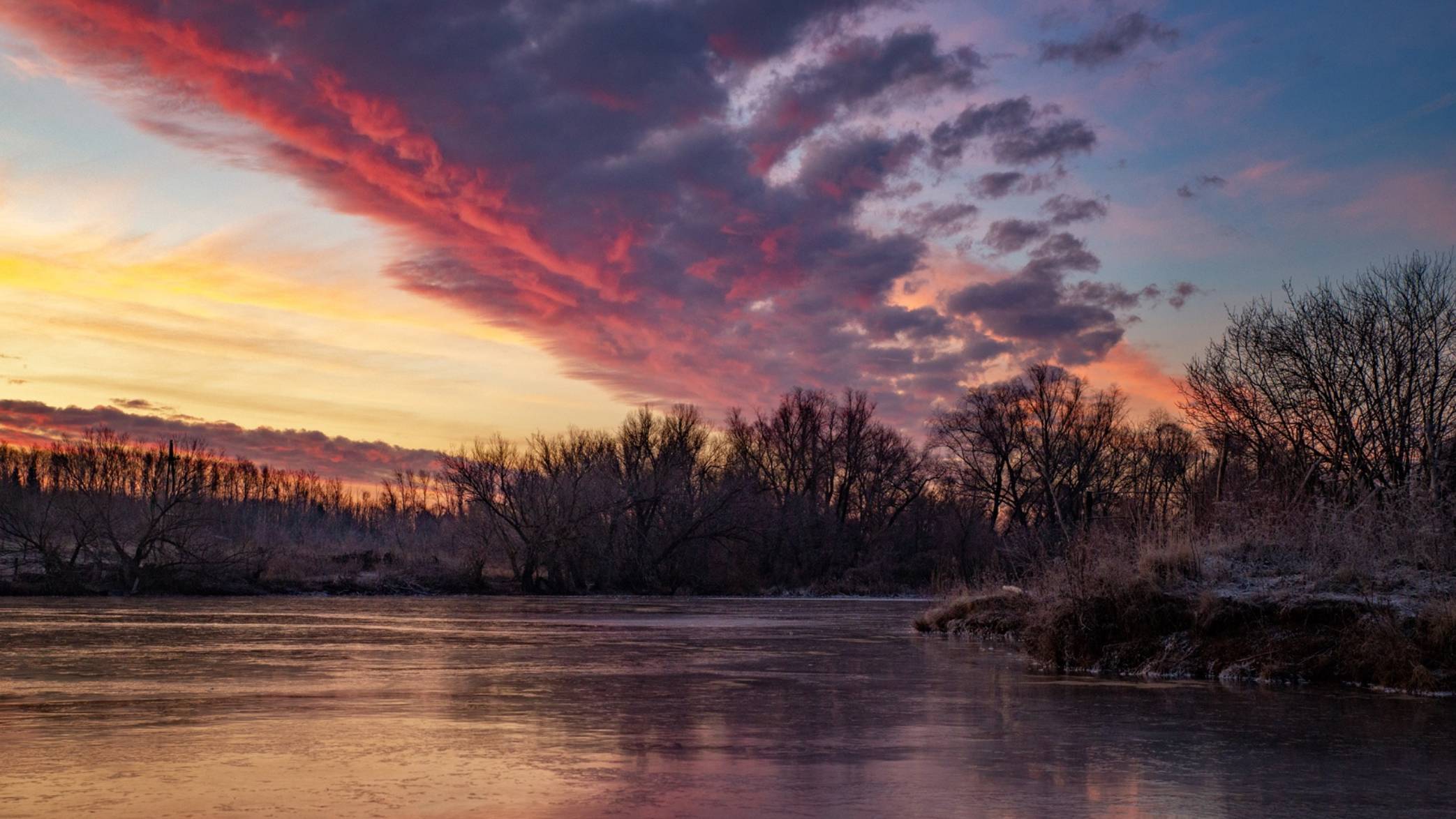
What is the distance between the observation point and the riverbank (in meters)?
14.3

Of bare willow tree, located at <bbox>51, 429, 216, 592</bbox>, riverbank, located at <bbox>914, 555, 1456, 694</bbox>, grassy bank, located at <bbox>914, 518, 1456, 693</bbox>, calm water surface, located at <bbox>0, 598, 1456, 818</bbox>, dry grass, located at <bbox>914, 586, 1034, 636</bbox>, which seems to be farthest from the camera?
bare willow tree, located at <bbox>51, 429, 216, 592</bbox>

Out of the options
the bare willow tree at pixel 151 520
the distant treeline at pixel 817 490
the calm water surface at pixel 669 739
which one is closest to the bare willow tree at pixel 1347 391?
the distant treeline at pixel 817 490

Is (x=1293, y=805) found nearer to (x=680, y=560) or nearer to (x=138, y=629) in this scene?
(x=138, y=629)

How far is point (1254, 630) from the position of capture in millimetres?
16359

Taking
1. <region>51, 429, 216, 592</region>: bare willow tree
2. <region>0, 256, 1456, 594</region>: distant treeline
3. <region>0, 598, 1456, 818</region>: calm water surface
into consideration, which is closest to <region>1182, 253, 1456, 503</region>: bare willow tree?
<region>0, 256, 1456, 594</region>: distant treeline

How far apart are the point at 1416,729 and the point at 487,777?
851 centimetres

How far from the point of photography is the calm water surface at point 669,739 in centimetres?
708

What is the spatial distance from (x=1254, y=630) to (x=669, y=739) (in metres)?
10.5

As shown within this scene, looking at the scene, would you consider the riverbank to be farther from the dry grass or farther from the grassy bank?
the dry grass

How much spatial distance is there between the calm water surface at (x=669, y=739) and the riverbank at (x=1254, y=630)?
46.9 inches

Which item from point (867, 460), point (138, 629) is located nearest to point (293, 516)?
point (867, 460)

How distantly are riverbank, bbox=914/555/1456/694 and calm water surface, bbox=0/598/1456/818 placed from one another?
1190 millimetres

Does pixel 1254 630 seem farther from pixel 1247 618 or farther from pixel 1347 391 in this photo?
pixel 1347 391

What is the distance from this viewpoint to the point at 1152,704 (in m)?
12.8
